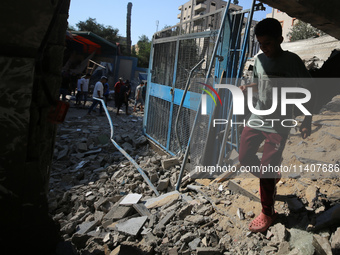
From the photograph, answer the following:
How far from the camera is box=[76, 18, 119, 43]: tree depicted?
34844 mm

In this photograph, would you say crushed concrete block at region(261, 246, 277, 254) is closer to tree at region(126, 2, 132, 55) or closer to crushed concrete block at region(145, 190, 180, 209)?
crushed concrete block at region(145, 190, 180, 209)

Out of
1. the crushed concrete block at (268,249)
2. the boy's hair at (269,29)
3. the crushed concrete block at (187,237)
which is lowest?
the crushed concrete block at (187,237)

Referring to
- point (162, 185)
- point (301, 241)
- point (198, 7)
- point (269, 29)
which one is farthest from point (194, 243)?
point (198, 7)

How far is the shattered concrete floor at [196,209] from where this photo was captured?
2641 mm

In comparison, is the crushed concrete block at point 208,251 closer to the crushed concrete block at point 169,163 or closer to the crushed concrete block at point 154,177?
the crushed concrete block at point 154,177

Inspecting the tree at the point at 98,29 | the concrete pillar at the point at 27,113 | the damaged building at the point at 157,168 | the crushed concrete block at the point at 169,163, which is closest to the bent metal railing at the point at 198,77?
the damaged building at the point at 157,168

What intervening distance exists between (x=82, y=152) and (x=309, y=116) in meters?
6.13

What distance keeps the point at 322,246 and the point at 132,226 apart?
201cm

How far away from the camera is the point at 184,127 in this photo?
562 cm

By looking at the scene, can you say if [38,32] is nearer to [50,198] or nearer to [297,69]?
[297,69]

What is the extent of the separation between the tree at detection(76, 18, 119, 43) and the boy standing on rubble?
34.8m

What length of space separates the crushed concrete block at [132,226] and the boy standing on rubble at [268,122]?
129 centimetres

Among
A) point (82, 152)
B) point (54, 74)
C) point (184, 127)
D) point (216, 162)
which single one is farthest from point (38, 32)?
point (82, 152)

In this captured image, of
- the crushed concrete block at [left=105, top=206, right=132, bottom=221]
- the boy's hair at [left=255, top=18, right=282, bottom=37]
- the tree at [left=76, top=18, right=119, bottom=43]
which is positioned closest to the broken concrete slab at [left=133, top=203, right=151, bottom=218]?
the crushed concrete block at [left=105, top=206, right=132, bottom=221]
